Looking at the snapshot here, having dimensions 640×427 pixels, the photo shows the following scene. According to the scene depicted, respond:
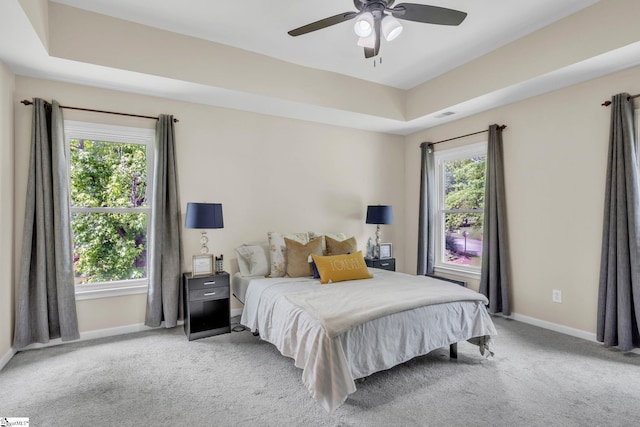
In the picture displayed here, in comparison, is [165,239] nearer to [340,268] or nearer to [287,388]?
[340,268]

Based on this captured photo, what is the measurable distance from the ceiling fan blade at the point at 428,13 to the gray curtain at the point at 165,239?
2.55m

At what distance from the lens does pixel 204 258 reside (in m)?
3.44

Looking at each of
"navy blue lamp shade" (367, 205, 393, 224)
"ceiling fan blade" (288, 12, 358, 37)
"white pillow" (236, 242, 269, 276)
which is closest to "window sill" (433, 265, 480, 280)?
"navy blue lamp shade" (367, 205, 393, 224)

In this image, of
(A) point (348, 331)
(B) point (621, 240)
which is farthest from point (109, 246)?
(B) point (621, 240)

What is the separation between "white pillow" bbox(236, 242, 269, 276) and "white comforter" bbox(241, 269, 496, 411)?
600 millimetres

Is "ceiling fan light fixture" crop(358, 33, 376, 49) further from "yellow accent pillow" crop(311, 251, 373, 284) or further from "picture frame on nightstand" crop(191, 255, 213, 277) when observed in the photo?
"picture frame on nightstand" crop(191, 255, 213, 277)

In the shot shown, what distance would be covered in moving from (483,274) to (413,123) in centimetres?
220

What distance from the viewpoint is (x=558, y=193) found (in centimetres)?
348

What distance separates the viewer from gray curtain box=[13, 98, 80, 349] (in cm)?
293

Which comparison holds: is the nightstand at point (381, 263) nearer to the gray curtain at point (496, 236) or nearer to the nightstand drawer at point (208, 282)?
the gray curtain at point (496, 236)

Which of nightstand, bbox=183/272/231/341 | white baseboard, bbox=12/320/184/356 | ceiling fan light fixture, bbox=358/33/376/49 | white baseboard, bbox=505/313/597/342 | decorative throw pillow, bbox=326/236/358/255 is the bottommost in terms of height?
white baseboard, bbox=505/313/597/342

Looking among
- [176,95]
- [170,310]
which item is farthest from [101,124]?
[170,310]

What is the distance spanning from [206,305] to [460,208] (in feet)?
11.5

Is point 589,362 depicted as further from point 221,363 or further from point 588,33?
point 221,363
